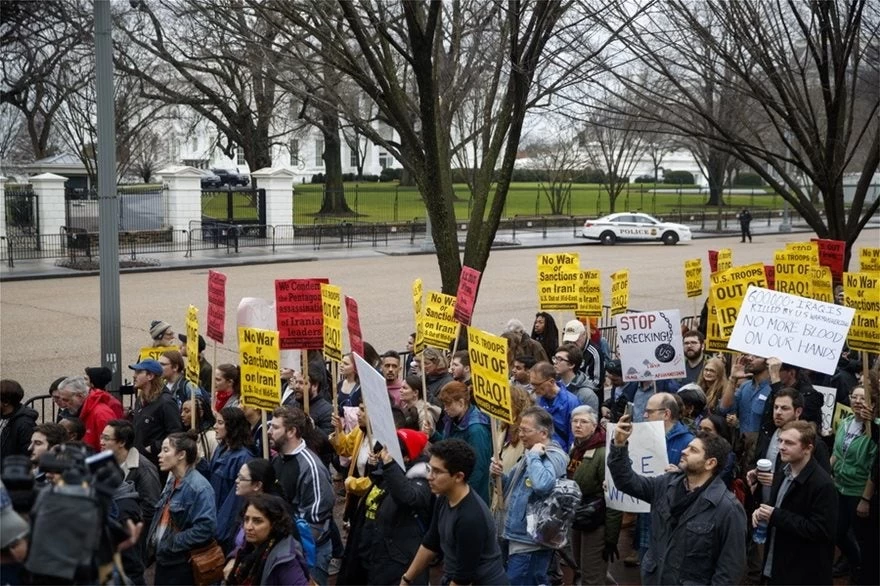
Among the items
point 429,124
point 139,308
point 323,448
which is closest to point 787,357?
point 323,448

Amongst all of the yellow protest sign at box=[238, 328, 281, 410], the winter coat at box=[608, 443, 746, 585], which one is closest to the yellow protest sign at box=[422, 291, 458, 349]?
the yellow protest sign at box=[238, 328, 281, 410]

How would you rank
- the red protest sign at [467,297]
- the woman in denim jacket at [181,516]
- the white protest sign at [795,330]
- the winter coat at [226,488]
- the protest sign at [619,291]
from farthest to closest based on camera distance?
the protest sign at [619,291], the red protest sign at [467,297], the white protest sign at [795,330], the winter coat at [226,488], the woman in denim jacket at [181,516]

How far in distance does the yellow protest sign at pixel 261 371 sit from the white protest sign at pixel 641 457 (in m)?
2.47

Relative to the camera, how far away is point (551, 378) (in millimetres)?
8039

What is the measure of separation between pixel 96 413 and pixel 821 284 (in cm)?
779

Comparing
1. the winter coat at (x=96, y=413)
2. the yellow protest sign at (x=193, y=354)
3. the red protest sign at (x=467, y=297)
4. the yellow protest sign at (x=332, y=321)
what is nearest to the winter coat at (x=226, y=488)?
the winter coat at (x=96, y=413)

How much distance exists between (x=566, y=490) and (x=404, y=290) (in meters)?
20.6

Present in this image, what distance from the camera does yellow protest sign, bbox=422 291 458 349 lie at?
34.8 ft

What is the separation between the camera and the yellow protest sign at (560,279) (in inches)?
468

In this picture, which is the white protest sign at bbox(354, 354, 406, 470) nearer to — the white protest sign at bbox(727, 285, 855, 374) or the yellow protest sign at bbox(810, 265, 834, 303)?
the white protest sign at bbox(727, 285, 855, 374)

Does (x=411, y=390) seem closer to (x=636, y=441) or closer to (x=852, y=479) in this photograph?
(x=636, y=441)

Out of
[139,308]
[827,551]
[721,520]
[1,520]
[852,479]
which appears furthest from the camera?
[139,308]

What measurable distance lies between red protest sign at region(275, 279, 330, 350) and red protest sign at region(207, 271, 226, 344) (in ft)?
2.83

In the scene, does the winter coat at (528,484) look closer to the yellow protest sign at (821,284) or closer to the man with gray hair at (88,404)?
the man with gray hair at (88,404)
